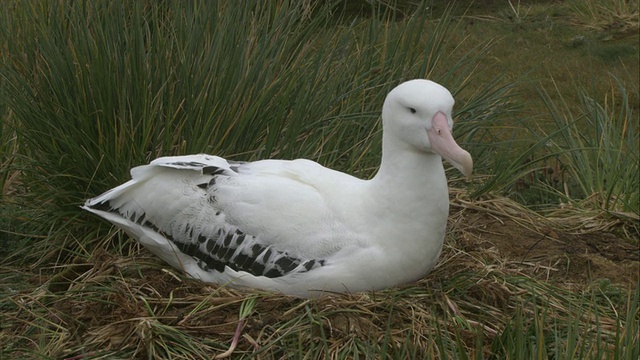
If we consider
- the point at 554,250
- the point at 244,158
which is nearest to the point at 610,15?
the point at 554,250

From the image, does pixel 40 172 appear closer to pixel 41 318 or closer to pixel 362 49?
pixel 41 318

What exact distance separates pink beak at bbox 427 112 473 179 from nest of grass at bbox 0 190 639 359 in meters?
0.52

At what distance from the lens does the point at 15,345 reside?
3828 millimetres

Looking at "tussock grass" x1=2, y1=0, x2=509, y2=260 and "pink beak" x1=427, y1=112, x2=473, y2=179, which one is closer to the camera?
"pink beak" x1=427, y1=112, x2=473, y2=179

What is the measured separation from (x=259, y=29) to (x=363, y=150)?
32.3 inches

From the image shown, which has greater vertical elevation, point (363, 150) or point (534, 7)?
point (363, 150)

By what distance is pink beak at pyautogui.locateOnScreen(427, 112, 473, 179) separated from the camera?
3508 millimetres

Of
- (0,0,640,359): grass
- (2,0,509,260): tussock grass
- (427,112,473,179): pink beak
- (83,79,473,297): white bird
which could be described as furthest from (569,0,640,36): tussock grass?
(427,112,473,179): pink beak

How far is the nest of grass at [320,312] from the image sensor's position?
11.6ft

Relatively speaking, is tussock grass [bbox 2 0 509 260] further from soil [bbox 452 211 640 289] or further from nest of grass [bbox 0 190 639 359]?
soil [bbox 452 211 640 289]

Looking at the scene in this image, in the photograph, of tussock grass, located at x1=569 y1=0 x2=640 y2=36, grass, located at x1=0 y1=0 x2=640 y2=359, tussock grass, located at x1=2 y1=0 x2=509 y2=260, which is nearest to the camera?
grass, located at x1=0 y1=0 x2=640 y2=359

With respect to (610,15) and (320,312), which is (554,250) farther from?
(610,15)

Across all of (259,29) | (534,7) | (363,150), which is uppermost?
(259,29)

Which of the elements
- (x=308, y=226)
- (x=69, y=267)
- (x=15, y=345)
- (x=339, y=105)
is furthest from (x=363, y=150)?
(x=15, y=345)
